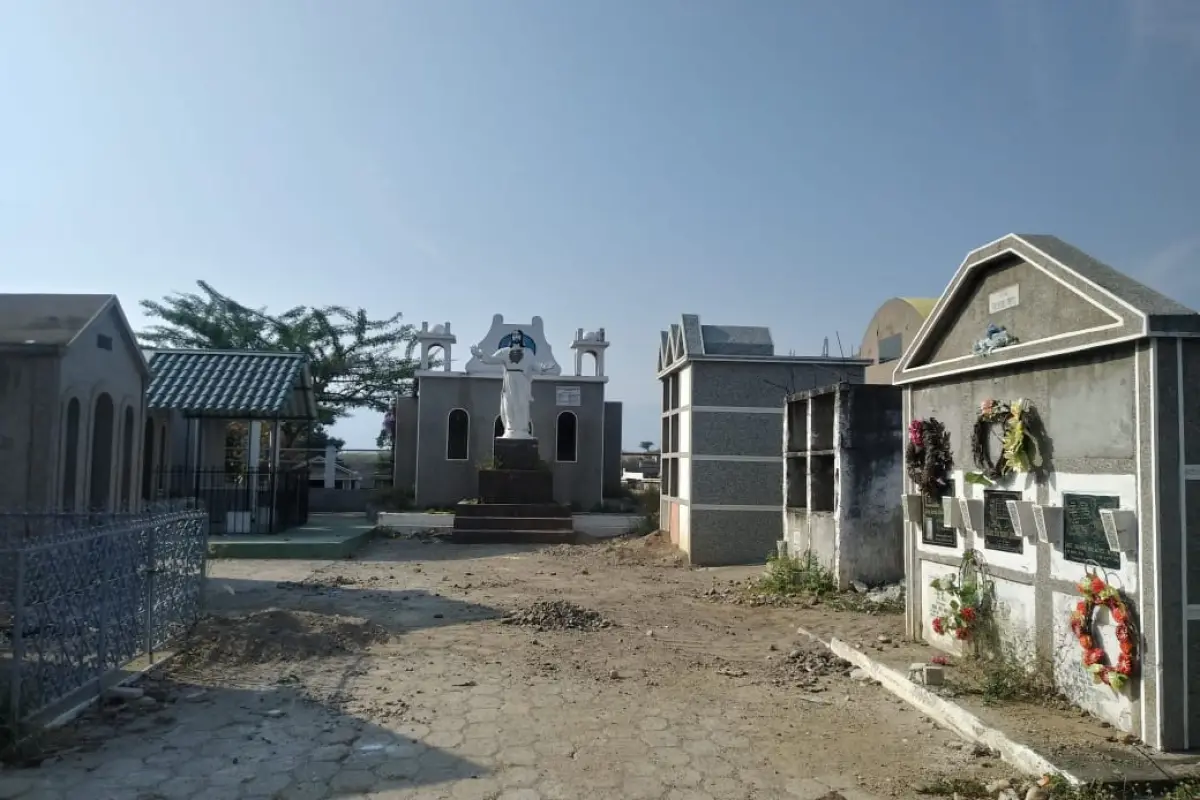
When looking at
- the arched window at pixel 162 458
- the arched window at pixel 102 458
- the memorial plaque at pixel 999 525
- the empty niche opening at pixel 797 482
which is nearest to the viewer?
the memorial plaque at pixel 999 525

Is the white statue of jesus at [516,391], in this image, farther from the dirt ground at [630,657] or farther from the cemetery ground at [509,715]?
the cemetery ground at [509,715]

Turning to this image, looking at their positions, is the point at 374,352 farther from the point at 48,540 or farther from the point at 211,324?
the point at 48,540

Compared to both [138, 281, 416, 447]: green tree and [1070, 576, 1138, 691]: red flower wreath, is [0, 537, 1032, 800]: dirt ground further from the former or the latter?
[138, 281, 416, 447]: green tree

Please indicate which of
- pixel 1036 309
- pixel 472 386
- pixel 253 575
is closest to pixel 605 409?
pixel 472 386

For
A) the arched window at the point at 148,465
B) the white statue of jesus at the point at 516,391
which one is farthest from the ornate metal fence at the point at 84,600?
the white statue of jesus at the point at 516,391

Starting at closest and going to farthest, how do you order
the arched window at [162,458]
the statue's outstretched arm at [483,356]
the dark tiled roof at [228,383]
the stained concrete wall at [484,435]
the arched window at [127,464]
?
1. the arched window at [127,464]
2. the dark tiled roof at [228,383]
3. the arched window at [162,458]
4. the stained concrete wall at [484,435]
5. the statue's outstretched arm at [483,356]

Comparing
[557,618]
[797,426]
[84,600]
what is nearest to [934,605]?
[557,618]

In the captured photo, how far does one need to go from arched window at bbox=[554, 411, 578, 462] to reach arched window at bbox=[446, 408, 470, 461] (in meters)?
2.32

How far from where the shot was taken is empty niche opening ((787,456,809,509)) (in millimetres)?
12391

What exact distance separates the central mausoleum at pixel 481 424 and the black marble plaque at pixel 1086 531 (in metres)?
17.1

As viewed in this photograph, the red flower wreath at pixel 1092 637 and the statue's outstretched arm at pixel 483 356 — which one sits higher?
the statue's outstretched arm at pixel 483 356

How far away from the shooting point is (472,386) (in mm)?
22875

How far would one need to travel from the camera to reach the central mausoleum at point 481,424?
73.6 feet

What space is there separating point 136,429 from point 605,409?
1461cm
